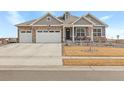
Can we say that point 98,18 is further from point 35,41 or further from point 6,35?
point 6,35

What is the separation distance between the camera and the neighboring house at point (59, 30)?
3688 centimetres

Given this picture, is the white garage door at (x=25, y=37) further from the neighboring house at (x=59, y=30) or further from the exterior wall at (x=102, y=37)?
the exterior wall at (x=102, y=37)

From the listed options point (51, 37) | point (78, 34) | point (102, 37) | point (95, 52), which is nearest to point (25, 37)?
point (51, 37)

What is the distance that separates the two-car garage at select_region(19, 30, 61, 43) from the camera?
3678 cm

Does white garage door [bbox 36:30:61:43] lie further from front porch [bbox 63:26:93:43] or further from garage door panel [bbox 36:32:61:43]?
front porch [bbox 63:26:93:43]

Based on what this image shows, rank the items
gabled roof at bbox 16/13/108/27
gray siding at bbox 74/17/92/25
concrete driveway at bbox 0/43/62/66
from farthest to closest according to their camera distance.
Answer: gabled roof at bbox 16/13/108/27 → gray siding at bbox 74/17/92/25 → concrete driveway at bbox 0/43/62/66

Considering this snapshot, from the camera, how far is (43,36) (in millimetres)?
37031

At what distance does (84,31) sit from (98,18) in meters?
2.98

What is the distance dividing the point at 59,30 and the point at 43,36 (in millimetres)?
2446

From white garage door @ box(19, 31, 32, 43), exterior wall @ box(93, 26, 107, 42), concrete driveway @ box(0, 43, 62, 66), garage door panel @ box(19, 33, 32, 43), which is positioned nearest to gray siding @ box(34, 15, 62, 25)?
white garage door @ box(19, 31, 32, 43)

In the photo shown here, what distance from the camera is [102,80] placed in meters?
9.48

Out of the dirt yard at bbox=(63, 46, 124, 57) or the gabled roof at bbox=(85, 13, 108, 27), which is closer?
the dirt yard at bbox=(63, 46, 124, 57)

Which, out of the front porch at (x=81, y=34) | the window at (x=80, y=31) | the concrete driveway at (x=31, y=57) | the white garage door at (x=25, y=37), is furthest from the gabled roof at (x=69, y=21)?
the concrete driveway at (x=31, y=57)
